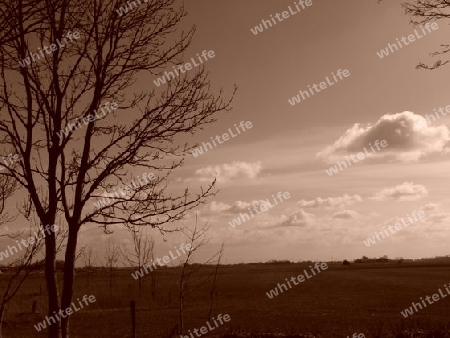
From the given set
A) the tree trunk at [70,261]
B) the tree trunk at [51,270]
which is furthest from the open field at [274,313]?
the tree trunk at [51,270]

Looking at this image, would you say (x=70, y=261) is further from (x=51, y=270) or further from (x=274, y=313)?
(x=274, y=313)

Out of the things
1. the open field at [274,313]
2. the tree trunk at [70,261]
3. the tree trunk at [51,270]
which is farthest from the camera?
the open field at [274,313]

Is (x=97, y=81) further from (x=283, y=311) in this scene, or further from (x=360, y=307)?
(x=360, y=307)

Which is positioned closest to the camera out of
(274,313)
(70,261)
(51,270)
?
(51,270)

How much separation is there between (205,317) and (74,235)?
995 inches

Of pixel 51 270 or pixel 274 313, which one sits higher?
pixel 51 270

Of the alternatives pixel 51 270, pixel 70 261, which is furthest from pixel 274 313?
pixel 51 270

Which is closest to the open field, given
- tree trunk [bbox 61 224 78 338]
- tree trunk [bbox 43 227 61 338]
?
tree trunk [bbox 61 224 78 338]

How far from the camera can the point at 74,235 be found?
7.54m

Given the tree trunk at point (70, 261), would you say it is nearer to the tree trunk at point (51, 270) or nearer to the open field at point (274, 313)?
the tree trunk at point (51, 270)

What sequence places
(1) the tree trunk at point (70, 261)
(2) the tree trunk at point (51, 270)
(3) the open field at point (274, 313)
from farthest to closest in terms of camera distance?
(3) the open field at point (274, 313), (1) the tree trunk at point (70, 261), (2) the tree trunk at point (51, 270)

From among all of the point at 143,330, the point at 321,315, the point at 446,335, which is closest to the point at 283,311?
the point at 321,315

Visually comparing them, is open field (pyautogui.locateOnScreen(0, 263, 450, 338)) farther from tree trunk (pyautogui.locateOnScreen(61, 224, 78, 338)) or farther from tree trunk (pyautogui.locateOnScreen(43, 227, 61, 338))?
tree trunk (pyautogui.locateOnScreen(43, 227, 61, 338))

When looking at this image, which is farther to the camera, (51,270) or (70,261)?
(70,261)
